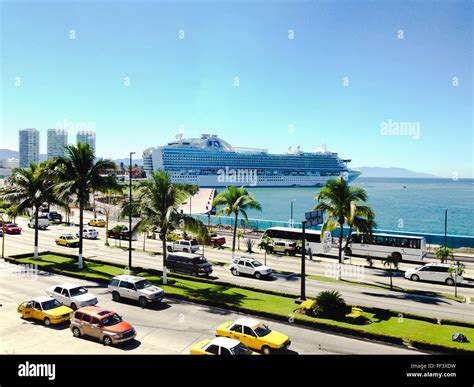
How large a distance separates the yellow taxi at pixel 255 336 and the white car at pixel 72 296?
790cm

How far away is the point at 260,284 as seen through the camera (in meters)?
26.1

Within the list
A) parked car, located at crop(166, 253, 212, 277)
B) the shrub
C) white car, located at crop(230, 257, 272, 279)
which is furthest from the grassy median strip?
white car, located at crop(230, 257, 272, 279)

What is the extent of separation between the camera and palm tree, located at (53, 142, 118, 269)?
92.7 feet

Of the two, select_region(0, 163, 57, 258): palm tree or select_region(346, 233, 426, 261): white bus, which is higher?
select_region(0, 163, 57, 258): palm tree

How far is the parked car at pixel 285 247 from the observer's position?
38938mm

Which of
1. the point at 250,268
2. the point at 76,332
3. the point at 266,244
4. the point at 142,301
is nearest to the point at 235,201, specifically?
the point at 266,244

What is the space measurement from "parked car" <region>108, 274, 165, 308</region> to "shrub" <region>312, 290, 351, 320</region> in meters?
7.95

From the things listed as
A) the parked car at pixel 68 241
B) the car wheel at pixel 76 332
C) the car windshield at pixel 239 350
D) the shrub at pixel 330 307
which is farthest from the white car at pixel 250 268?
the parked car at pixel 68 241

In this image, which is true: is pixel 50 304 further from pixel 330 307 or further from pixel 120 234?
pixel 120 234

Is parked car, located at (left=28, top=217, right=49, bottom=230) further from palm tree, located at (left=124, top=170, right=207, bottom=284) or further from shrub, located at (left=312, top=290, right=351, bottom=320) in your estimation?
shrub, located at (left=312, top=290, right=351, bottom=320)

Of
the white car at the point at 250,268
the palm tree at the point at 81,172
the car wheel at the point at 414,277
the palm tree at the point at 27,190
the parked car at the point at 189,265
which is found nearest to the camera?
the parked car at the point at 189,265

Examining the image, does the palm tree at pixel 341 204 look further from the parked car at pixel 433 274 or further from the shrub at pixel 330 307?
the shrub at pixel 330 307
